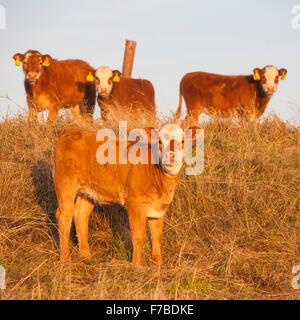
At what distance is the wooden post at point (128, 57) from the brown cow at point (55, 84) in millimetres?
1215

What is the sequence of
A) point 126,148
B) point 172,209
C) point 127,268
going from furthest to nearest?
point 172,209
point 126,148
point 127,268

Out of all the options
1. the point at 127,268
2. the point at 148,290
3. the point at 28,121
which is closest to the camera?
the point at 148,290

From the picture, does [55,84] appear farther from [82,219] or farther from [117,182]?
[117,182]

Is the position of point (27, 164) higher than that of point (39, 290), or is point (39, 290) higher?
point (27, 164)

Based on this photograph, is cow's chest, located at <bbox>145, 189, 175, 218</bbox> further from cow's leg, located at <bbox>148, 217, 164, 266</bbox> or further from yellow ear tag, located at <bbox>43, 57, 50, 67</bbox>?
yellow ear tag, located at <bbox>43, 57, 50, 67</bbox>

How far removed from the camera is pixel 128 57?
13.1m

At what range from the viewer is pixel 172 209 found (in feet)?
21.3

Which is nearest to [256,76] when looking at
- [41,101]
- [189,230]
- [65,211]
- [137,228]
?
[41,101]

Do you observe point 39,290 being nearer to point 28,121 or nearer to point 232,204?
point 232,204

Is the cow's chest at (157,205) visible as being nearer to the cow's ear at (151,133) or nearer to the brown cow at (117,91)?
the cow's ear at (151,133)

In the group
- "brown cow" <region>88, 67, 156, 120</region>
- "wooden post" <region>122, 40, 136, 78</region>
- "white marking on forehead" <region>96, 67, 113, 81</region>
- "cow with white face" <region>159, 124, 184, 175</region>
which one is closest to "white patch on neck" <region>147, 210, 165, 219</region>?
"cow with white face" <region>159, 124, 184, 175</region>
